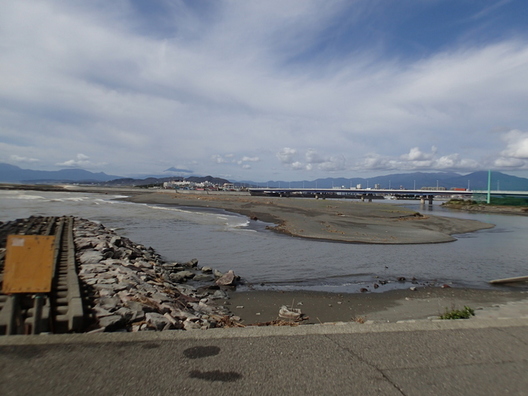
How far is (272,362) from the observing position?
441 cm

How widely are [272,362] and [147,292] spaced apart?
6326 millimetres

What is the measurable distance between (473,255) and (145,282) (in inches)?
800

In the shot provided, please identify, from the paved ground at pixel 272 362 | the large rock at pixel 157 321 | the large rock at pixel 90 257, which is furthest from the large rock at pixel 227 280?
the paved ground at pixel 272 362

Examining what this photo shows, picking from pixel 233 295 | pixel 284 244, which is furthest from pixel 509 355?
pixel 284 244

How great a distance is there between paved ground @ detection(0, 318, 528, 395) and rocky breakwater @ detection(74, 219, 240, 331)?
1.70m

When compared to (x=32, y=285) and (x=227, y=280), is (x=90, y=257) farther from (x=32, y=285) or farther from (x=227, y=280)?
(x=32, y=285)

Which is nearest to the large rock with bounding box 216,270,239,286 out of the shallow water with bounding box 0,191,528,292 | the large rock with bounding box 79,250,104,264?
the shallow water with bounding box 0,191,528,292

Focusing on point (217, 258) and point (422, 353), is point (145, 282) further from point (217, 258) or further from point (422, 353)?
point (422, 353)

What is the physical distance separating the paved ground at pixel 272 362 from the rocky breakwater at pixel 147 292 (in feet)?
5.57

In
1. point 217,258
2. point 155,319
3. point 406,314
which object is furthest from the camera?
point 217,258

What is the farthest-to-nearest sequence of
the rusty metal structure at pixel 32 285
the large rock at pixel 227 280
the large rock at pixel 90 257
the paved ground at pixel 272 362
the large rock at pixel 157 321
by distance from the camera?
1. the large rock at pixel 227 280
2. the large rock at pixel 90 257
3. the large rock at pixel 157 321
4. the rusty metal structure at pixel 32 285
5. the paved ground at pixel 272 362

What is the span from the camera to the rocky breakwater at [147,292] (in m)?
6.82

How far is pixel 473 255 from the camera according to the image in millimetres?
23078

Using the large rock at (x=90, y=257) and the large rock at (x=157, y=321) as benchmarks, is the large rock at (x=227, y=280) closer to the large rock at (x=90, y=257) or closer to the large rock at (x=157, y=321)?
the large rock at (x=90, y=257)
